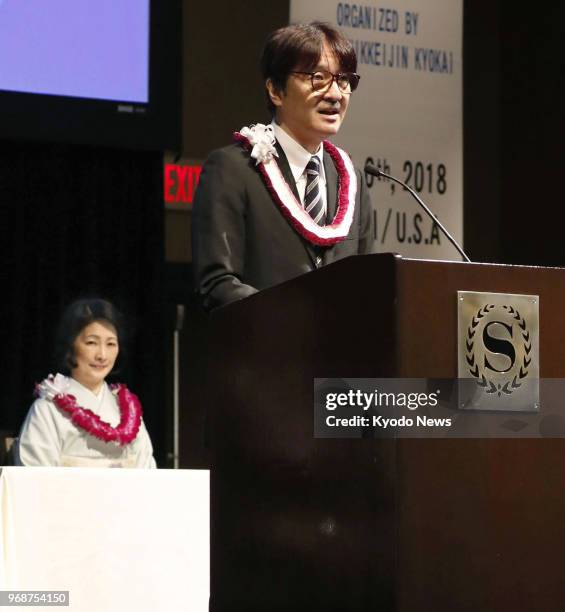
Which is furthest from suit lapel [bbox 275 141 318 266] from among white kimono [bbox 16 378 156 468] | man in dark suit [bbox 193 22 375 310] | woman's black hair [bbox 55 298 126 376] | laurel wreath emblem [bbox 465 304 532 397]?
woman's black hair [bbox 55 298 126 376]

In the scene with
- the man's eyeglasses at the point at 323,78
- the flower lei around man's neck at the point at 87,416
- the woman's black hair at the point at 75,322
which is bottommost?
the flower lei around man's neck at the point at 87,416

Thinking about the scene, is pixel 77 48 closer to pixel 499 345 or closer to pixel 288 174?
pixel 288 174

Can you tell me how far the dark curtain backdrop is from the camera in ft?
13.5

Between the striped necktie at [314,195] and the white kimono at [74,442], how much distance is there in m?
1.55

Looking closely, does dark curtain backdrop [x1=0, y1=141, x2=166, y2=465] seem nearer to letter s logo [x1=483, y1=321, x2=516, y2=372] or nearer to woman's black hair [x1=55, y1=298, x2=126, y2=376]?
woman's black hair [x1=55, y1=298, x2=126, y2=376]

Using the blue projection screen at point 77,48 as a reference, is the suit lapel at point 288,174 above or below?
below

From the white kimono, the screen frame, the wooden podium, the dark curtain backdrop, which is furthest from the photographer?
the dark curtain backdrop

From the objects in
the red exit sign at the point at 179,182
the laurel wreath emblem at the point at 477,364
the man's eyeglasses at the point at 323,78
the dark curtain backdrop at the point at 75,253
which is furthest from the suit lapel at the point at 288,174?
the red exit sign at the point at 179,182

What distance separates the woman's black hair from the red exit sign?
1.54 metres

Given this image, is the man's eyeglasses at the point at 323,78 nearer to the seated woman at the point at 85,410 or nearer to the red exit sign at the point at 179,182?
the seated woman at the point at 85,410

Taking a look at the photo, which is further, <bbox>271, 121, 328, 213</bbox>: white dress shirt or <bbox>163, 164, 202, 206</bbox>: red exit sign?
<bbox>163, 164, 202, 206</bbox>: red exit sign

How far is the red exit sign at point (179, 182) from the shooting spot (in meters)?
5.31

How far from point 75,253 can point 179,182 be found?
1.17 metres

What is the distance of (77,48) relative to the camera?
3.77 m
